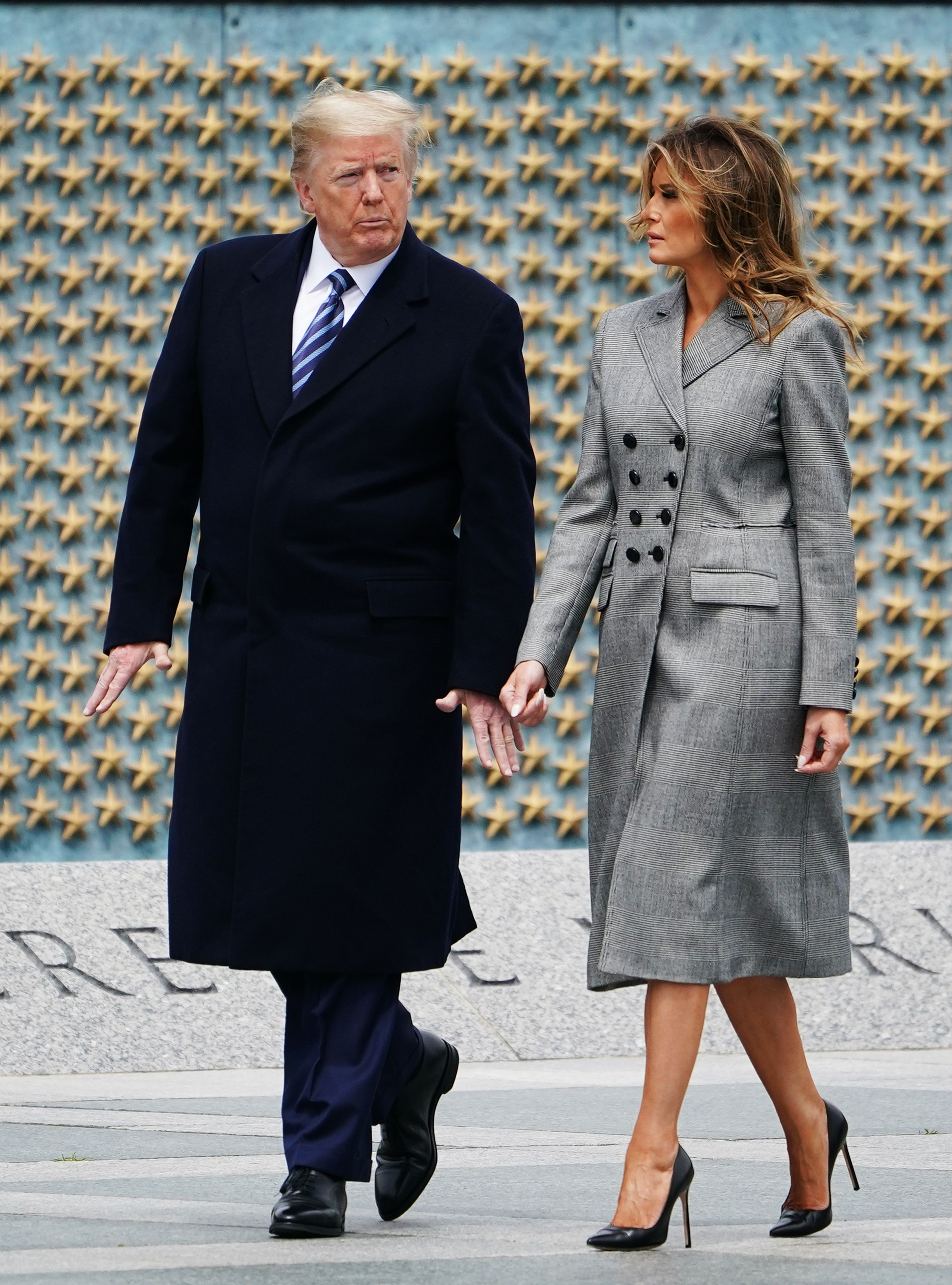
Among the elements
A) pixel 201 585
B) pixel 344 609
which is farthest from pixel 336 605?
pixel 201 585

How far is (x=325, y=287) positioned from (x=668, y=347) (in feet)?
2.18

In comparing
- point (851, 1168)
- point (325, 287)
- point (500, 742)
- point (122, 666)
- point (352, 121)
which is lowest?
point (851, 1168)

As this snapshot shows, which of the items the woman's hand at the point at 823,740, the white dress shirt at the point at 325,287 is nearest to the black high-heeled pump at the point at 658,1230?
the woman's hand at the point at 823,740

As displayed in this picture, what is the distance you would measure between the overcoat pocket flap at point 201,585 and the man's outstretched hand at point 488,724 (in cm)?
46

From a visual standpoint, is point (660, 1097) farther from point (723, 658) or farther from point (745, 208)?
point (745, 208)

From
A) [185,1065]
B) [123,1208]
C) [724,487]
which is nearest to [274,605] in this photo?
[724,487]

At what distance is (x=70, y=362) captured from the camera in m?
8.91

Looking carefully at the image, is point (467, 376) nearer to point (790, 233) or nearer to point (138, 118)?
point (790, 233)

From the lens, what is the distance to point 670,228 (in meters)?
3.57

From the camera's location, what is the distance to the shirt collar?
3.85 meters

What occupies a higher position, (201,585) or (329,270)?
(329,270)

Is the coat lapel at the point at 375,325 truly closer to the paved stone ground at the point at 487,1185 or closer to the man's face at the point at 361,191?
the man's face at the point at 361,191

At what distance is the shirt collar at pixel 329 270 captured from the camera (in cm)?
385

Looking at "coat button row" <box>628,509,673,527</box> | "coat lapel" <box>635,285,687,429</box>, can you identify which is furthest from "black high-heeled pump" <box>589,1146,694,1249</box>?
"coat lapel" <box>635,285,687,429</box>
